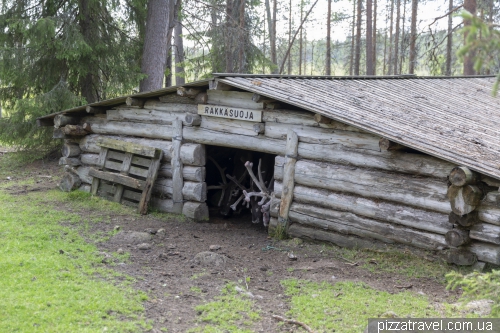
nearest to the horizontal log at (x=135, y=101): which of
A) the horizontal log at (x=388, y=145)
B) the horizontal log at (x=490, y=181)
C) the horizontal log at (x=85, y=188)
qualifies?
the horizontal log at (x=85, y=188)

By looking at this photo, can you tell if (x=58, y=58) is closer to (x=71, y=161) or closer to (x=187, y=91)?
(x=71, y=161)

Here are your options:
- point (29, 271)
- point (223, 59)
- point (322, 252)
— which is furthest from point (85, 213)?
point (223, 59)

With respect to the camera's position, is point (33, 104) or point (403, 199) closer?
point (403, 199)

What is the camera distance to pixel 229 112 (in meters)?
10.0

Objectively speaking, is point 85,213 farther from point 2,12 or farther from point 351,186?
point 2,12

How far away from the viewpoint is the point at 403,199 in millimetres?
7949

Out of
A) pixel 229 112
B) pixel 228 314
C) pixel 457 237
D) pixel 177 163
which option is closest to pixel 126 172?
pixel 177 163

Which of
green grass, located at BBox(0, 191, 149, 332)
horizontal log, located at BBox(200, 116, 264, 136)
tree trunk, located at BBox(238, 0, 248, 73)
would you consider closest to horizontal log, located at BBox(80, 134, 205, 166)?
horizontal log, located at BBox(200, 116, 264, 136)

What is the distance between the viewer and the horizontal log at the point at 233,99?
9836mm

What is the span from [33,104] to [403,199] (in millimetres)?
11023

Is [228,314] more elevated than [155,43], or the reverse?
[155,43]

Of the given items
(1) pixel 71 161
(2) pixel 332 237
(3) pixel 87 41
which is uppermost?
(3) pixel 87 41

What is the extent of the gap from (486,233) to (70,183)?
934 cm

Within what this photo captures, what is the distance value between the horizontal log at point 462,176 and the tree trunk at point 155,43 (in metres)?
11.3
